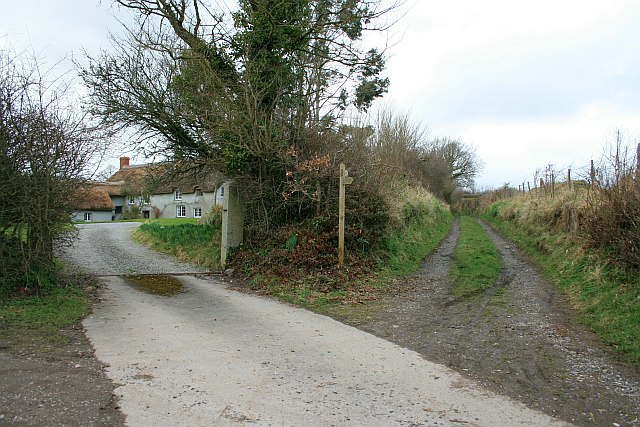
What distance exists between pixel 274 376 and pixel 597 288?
22.4 ft

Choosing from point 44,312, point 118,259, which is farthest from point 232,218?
point 44,312

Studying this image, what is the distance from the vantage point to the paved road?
420 cm

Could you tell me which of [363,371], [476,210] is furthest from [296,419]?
[476,210]

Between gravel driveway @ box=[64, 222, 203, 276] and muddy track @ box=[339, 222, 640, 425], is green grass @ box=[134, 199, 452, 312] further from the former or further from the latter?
muddy track @ box=[339, 222, 640, 425]

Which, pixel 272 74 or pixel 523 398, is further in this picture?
pixel 272 74

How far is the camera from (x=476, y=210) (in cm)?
5241

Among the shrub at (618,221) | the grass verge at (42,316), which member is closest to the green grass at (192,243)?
the grass verge at (42,316)

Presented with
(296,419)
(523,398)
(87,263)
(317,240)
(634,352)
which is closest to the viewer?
(296,419)

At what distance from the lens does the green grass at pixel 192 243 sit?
14.4 m

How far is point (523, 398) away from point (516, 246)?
1512 centimetres

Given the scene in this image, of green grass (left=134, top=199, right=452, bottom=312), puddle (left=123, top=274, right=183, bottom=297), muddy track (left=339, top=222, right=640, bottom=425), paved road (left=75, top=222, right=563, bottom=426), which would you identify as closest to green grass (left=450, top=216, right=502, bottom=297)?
muddy track (left=339, top=222, right=640, bottom=425)

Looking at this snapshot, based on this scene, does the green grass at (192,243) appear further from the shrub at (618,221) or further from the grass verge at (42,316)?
the shrub at (618,221)

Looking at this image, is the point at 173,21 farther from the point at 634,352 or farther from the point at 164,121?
the point at 634,352

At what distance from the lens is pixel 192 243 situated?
15875mm
